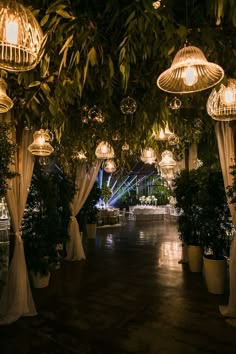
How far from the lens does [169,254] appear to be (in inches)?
245

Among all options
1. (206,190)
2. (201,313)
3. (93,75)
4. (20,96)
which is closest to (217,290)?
(201,313)

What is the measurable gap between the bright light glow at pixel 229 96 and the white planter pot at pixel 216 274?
239 cm

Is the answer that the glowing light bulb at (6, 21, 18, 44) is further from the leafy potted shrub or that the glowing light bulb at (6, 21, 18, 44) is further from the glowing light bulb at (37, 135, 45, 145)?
the leafy potted shrub

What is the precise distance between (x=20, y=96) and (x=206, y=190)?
2724 millimetres

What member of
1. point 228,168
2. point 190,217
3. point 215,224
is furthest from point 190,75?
point 190,217

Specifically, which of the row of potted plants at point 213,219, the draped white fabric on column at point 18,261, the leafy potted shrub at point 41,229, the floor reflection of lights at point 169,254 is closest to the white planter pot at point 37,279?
the leafy potted shrub at point 41,229

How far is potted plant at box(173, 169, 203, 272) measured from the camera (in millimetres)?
4766

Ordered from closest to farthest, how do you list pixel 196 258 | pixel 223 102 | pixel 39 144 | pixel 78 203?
pixel 223 102, pixel 39 144, pixel 196 258, pixel 78 203

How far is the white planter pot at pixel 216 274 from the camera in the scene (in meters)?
3.71

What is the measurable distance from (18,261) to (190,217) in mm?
2958

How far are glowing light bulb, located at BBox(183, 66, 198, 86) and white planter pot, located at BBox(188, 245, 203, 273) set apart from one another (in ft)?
12.2

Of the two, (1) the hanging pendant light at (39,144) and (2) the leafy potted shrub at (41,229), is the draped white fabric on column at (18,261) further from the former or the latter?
(2) the leafy potted shrub at (41,229)

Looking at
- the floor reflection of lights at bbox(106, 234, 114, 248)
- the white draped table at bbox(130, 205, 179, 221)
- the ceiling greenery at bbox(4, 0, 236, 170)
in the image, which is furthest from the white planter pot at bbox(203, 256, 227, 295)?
the white draped table at bbox(130, 205, 179, 221)

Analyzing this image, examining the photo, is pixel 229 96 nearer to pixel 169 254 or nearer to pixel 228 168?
pixel 228 168
